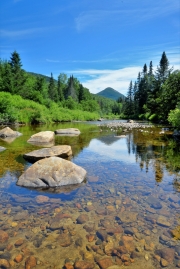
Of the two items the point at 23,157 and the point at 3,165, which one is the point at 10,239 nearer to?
the point at 3,165

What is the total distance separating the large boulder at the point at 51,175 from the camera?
560 centimetres

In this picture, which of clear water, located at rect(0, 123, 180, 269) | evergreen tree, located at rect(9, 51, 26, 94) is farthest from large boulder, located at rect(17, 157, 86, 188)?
evergreen tree, located at rect(9, 51, 26, 94)

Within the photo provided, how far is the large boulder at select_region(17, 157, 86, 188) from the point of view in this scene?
560cm

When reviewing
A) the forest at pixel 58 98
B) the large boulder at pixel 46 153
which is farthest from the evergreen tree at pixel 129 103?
the large boulder at pixel 46 153

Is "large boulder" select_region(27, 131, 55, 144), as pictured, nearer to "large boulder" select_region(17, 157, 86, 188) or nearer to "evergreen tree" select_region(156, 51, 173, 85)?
"large boulder" select_region(17, 157, 86, 188)

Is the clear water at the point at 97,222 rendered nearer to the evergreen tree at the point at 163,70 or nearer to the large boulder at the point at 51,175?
the large boulder at the point at 51,175

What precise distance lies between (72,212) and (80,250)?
1.15 metres

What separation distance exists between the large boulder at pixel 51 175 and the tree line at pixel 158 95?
13.7 metres

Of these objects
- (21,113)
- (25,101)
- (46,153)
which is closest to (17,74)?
(25,101)

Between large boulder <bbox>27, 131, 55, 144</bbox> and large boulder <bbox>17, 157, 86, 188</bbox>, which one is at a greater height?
large boulder <bbox>27, 131, 55, 144</bbox>

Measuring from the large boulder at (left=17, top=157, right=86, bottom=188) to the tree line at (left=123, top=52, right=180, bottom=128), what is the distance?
13688 mm

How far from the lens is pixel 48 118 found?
3531 centimetres

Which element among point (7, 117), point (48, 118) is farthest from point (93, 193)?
point (48, 118)

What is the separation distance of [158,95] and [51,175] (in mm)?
50103
